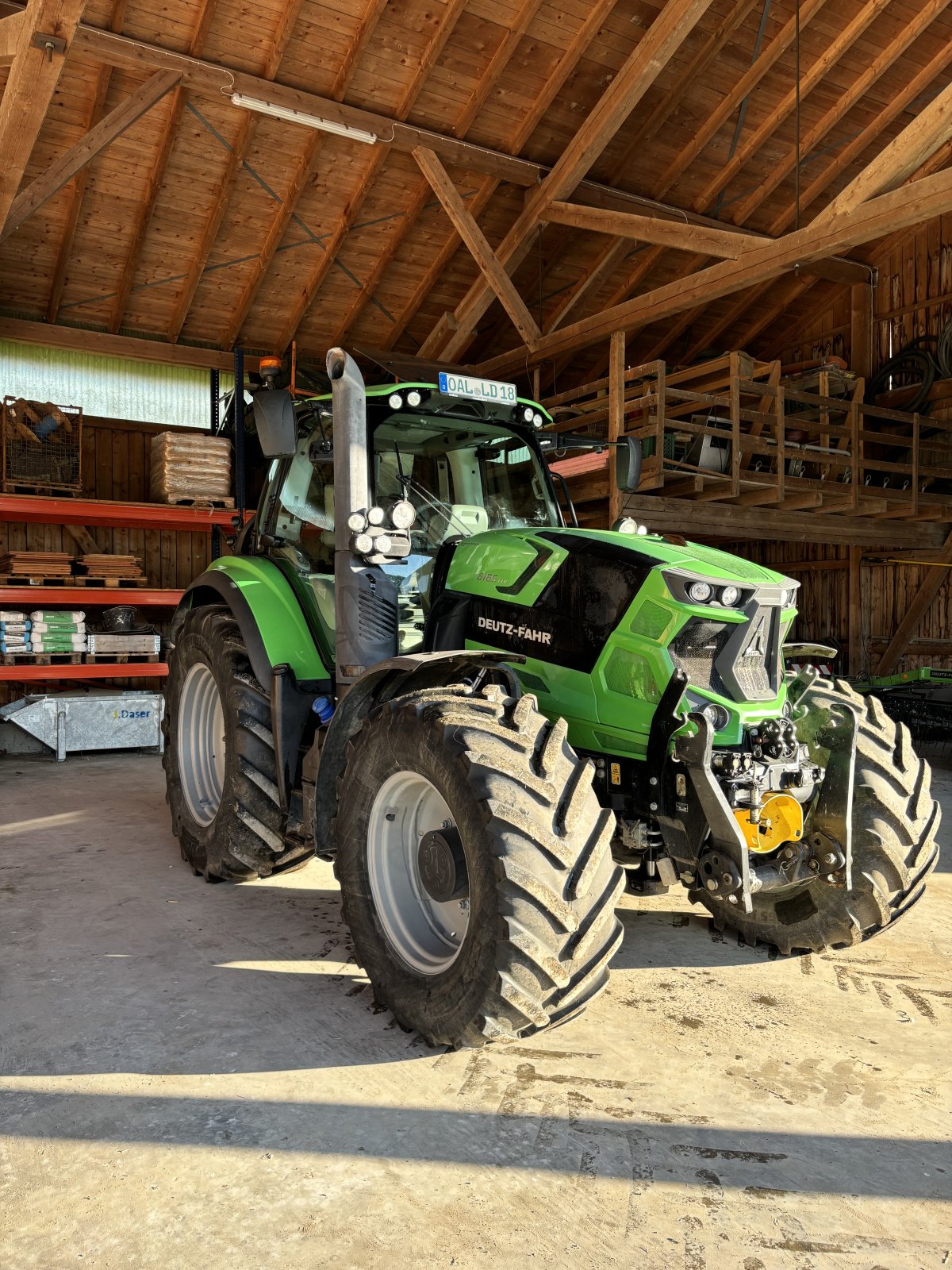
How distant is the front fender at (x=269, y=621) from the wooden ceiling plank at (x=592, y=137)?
7.46 meters

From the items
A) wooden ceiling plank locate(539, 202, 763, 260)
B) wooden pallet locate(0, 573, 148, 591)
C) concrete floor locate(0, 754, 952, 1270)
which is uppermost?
wooden ceiling plank locate(539, 202, 763, 260)

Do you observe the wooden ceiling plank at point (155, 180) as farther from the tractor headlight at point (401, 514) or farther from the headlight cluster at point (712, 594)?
the headlight cluster at point (712, 594)

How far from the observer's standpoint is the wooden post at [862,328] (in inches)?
555

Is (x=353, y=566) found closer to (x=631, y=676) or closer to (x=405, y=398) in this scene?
(x=405, y=398)

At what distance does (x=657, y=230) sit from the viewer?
30.3ft

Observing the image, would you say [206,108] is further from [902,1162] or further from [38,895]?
[902,1162]

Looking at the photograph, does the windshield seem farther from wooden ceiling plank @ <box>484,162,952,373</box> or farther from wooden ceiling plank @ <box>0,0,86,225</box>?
wooden ceiling plank @ <box>484,162,952,373</box>

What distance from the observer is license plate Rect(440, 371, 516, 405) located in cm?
398

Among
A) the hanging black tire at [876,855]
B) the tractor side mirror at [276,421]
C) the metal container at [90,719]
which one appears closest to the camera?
the hanging black tire at [876,855]

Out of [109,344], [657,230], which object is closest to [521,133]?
[657,230]

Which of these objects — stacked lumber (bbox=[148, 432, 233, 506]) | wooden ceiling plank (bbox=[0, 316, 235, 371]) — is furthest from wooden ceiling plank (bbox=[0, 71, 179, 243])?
stacked lumber (bbox=[148, 432, 233, 506])

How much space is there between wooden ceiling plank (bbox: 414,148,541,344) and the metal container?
5.79 m

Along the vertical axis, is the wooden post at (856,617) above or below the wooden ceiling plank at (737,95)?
below

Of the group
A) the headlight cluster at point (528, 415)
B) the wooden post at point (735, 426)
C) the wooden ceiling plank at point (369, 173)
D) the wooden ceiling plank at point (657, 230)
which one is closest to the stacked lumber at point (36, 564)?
the wooden ceiling plank at point (369, 173)
